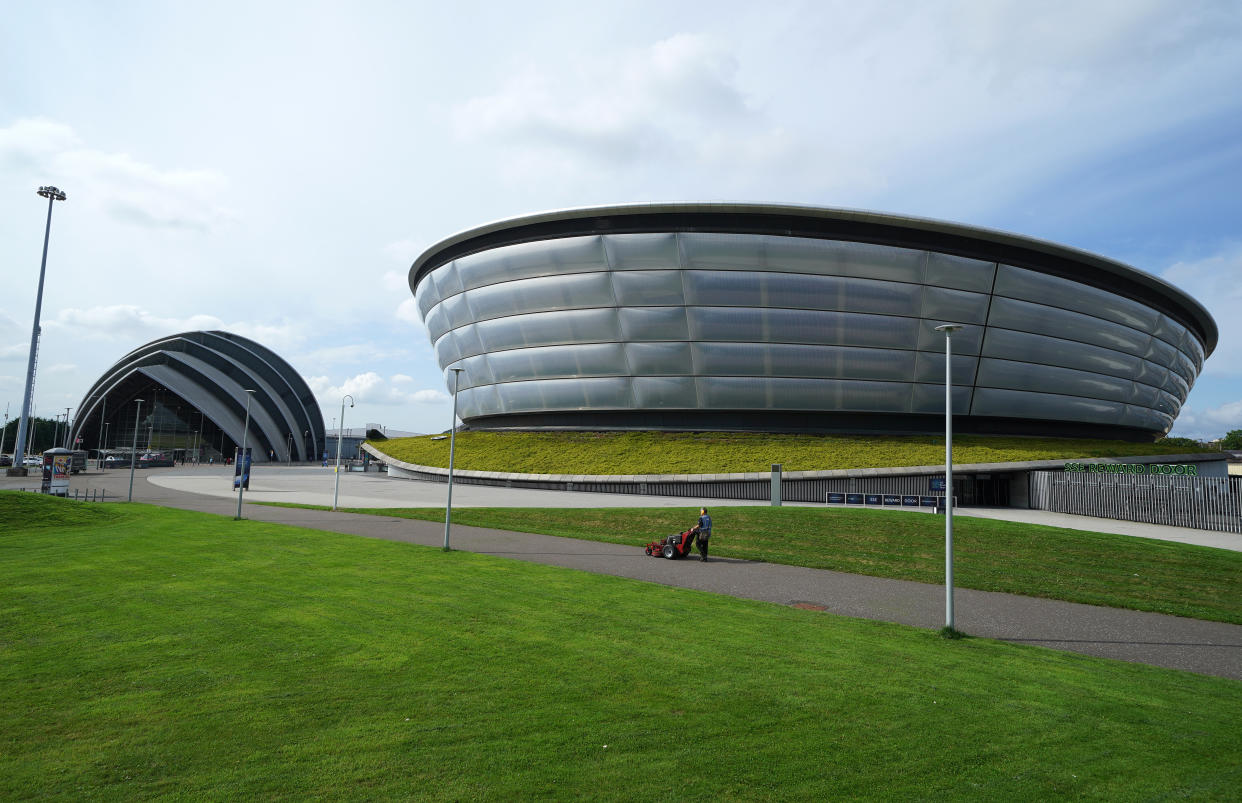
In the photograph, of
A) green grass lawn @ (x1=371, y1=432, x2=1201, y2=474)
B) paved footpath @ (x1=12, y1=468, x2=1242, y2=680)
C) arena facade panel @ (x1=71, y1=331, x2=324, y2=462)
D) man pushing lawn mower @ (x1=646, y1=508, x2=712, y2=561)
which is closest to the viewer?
paved footpath @ (x1=12, y1=468, x2=1242, y2=680)

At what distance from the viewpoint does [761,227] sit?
138 feet

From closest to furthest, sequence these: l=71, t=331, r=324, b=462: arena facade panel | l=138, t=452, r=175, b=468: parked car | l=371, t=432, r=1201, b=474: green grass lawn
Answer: l=371, t=432, r=1201, b=474: green grass lawn < l=138, t=452, r=175, b=468: parked car < l=71, t=331, r=324, b=462: arena facade panel

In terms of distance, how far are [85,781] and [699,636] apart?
24.2 feet

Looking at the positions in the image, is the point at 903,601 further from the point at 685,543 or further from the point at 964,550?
the point at 964,550

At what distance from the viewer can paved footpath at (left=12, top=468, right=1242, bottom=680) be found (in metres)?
11.1

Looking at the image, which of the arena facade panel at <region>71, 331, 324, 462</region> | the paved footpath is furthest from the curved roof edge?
the arena facade panel at <region>71, 331, 324, 462</region>

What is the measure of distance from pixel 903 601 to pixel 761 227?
106ft

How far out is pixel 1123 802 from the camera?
5352 mm

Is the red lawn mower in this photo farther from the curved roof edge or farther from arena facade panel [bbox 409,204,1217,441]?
the curved roof edge

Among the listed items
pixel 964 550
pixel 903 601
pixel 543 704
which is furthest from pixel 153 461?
pixel 543 704

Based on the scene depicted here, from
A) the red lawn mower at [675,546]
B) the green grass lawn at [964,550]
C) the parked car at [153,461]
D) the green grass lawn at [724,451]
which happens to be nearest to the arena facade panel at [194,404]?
the parked car at [153,461]

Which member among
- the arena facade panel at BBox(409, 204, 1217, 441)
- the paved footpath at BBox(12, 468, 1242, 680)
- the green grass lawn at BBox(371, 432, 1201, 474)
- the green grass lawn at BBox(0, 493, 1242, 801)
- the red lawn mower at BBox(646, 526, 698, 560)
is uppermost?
the arena facade panel at BBox(409, 204, 1217, 441)

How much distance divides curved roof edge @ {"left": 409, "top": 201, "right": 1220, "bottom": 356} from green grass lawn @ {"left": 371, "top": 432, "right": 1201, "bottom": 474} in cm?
1257

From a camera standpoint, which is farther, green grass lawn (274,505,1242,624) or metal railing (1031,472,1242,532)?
metal railing (1031,472,1242,532)
